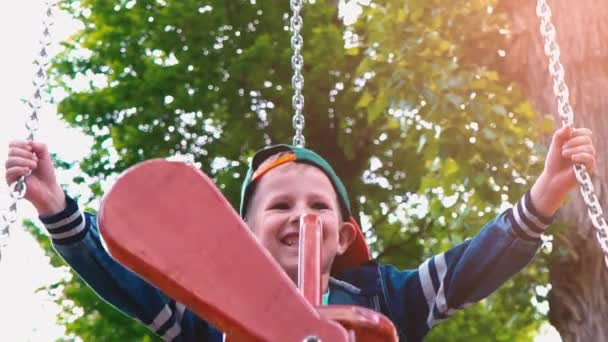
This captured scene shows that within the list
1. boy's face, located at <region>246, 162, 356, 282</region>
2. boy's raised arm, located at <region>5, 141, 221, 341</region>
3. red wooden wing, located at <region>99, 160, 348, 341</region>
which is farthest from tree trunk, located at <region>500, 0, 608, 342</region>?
red wooden wing, located at <region>99, 160, 348, 341</region>

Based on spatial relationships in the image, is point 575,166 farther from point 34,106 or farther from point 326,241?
point 34,106

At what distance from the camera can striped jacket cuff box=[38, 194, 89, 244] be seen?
5.22 ft

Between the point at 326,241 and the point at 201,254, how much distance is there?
3.12 feet

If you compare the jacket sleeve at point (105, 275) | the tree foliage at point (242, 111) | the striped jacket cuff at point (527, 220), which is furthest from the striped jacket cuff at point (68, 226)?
the tree foliage at point (242, 111)

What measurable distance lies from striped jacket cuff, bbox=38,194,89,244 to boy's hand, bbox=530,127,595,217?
2.88 ft

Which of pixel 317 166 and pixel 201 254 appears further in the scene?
pixel 317 166

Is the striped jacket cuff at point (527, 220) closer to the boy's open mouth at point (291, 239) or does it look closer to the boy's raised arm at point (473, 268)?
the boy's raised arm at point (473, 268)

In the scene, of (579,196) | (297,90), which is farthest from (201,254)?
(579,196)

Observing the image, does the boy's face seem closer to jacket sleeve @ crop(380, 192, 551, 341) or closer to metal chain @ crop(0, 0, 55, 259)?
A: jacket sleeve @ crop(380, 192, 551, 341)

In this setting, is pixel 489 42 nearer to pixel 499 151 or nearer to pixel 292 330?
pixel 499 151

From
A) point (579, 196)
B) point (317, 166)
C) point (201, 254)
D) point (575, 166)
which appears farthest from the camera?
point (579, 196)

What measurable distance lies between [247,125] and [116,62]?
Result: 3.66 feet

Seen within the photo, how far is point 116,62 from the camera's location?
20.4ft

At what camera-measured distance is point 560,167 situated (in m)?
1.60
